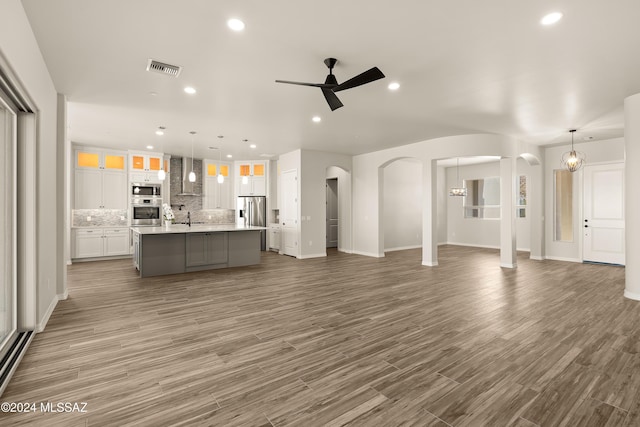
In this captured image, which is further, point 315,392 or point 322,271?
point 322,271

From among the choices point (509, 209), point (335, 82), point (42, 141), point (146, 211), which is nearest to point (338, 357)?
point (335, 82)

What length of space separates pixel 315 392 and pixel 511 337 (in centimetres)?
222

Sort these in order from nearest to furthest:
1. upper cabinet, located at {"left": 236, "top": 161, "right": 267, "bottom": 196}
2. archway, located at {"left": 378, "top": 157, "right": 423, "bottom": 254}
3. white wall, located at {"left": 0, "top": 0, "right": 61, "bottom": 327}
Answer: white wall, located at {"left": 0, "top": 0, "right": 61, "bottom": 327} → archway, located at {"left": 378, "top": 157, "right": 423, "bottom": 254} → upper cabinet, located at {"left": 236, "top": 161, "right": 267, "bottom": 196}

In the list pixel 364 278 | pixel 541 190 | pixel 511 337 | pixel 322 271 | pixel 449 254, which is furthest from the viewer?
pixel 449 254

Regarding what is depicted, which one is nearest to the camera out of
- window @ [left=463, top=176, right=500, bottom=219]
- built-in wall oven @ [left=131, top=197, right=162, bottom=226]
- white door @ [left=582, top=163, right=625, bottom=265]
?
white door @ [left=582, top=163, right=625, bottom=265]

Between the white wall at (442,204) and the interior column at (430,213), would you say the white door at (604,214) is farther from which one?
the white wall at (442,204)

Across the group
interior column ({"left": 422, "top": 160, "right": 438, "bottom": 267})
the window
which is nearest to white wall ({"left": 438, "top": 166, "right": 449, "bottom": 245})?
the window

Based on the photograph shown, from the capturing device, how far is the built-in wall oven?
8711 mm

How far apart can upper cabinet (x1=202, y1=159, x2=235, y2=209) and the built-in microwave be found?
1375 mm

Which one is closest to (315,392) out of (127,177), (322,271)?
(322,271)

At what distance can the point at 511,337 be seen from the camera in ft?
10.7

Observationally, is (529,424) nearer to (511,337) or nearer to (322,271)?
(511,337)

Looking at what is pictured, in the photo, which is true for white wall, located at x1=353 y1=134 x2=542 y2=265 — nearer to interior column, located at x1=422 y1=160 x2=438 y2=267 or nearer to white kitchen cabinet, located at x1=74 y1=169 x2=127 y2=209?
interior column, located at x1=422 y1=160 x2=438 y2=267

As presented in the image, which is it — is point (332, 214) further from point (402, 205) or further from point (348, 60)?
point (348, 60)
